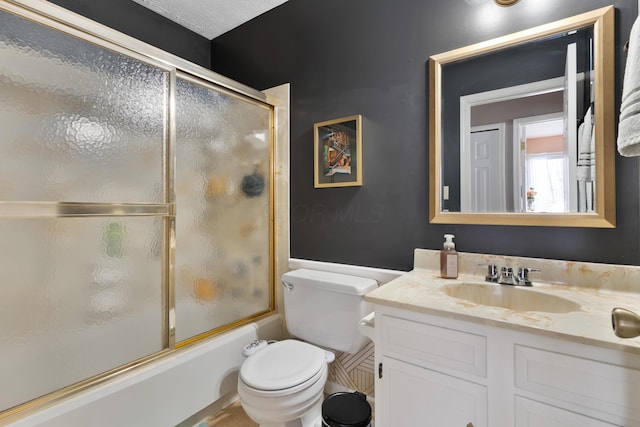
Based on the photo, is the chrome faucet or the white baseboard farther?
the white baseboard

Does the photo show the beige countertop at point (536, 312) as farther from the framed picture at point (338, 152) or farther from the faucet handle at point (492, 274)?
the framed picture at point (338, 152)

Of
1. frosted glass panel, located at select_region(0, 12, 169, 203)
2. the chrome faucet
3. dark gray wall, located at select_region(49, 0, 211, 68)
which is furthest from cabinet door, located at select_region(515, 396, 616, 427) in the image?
dark gray wall, located at select_region(49, 0, 211, 68)

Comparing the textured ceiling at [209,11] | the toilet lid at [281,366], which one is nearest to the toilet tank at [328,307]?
Answer: the toilet lid at [281,366]

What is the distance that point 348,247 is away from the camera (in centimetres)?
166

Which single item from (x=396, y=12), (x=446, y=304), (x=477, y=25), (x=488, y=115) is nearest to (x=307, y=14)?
(x=396, y=12)

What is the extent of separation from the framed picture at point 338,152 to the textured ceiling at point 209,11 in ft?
3.07

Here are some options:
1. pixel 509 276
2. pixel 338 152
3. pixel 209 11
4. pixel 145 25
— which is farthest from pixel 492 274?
pixel 145 25

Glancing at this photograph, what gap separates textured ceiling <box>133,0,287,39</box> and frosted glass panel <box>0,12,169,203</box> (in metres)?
0.82

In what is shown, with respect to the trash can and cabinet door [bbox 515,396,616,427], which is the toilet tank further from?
cabinet door [bbox 515,396,616,427]

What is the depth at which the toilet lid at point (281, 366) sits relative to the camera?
1195 millimetres

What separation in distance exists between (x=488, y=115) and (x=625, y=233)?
0.65 meters

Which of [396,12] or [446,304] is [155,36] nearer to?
[396,12]

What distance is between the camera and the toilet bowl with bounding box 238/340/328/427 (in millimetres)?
1164

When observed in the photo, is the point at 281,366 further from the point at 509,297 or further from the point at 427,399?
the point at 509,297
